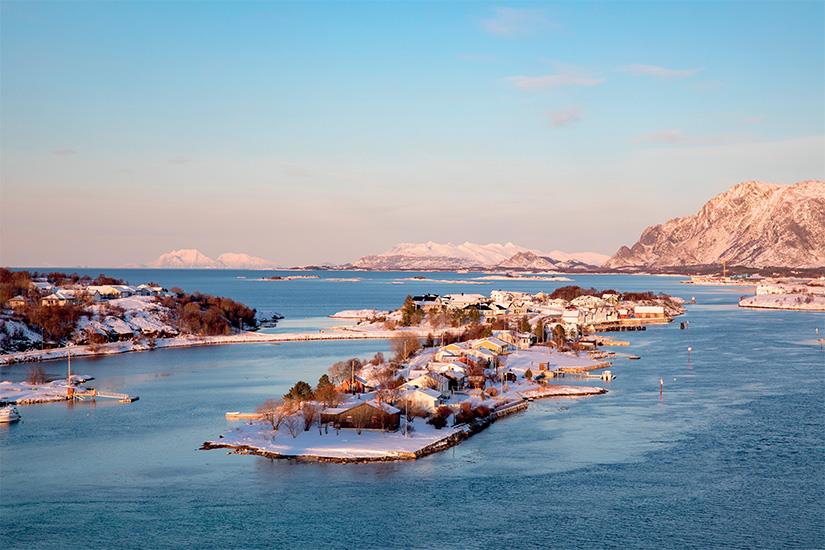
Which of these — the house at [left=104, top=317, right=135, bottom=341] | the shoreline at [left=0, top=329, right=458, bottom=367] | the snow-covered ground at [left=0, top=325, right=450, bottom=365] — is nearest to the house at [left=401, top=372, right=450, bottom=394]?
the shoreline at [left=0, top=329, right=458, bottom=367]

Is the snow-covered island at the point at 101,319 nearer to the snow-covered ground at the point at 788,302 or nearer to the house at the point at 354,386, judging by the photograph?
the house at the point at 354,386

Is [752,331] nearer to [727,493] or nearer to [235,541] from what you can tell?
[727,493]

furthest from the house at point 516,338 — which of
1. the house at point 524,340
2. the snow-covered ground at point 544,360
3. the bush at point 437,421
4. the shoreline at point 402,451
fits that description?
the bush at point 437,421

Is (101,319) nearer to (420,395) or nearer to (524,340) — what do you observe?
(524,340)

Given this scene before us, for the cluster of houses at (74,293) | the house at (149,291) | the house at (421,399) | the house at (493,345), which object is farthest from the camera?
the house at (149,291)

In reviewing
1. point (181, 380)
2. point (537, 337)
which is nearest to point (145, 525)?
point (181, 380)

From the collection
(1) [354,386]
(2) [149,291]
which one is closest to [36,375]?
(1) [354,386]

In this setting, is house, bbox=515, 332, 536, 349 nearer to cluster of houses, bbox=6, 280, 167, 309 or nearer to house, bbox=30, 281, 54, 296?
cluster of houses, bbox=6, 280, 167, 309

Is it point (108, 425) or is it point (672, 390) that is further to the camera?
point (672, 390)
